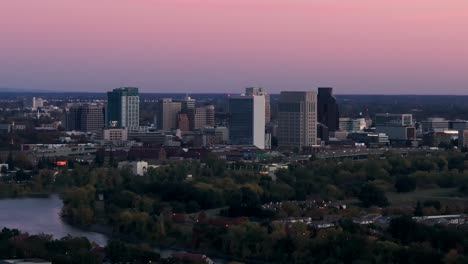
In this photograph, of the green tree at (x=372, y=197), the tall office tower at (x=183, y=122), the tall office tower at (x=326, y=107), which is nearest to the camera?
the green tree at (x=372, y=197)

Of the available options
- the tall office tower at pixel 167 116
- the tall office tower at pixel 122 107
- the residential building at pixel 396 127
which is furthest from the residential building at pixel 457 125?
the tall office tower at pixel 122 107

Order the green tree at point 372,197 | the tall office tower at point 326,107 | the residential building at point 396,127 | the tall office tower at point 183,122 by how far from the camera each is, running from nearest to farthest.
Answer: the green tree at point 372,197, the residential building at point 396,127, the tall office tower at point 326,107, the tall office tower at point 183,122

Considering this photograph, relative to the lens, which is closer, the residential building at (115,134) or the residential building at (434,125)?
the residential building at (115,134)

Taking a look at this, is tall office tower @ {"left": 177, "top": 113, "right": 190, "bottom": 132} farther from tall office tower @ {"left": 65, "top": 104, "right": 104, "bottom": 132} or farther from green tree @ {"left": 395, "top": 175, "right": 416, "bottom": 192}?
green tree @ {"left": 395, "top": 175, "right": 416, "bottom": 192}

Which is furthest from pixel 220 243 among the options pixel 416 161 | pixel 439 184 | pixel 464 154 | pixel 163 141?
pixel 163 141

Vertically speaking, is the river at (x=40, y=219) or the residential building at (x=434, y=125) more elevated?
the residential building at (x=434, y=125)

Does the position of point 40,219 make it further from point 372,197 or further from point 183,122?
point 183,122

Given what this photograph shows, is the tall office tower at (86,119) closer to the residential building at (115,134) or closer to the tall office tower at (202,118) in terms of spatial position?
the tall office tower at (202,118)

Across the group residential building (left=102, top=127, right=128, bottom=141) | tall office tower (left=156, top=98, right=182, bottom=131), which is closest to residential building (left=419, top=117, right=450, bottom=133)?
tall office tower (left=156, top=98, right=182, bottom=131)
